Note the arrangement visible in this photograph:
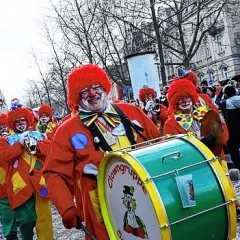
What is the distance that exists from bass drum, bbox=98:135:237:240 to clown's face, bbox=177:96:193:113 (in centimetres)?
211

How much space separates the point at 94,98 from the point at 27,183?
7.34 ft

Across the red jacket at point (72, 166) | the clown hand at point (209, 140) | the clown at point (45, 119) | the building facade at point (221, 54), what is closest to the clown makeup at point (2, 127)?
the clown at point (45, 119)

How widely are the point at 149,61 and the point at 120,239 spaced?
470 inches

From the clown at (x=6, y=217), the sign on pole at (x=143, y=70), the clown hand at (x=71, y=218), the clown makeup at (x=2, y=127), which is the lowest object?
the clown at (x=6, y=217)

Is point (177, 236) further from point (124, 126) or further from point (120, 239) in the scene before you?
point (124, 126)

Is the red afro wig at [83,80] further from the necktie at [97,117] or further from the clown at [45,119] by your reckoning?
the clown at [45,119]

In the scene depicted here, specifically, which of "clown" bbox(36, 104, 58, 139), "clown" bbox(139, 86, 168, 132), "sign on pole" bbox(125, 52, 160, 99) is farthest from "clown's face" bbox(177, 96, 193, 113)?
"sign on pole" bbox(125, 52, 160, 99)

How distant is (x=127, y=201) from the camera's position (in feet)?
9.32

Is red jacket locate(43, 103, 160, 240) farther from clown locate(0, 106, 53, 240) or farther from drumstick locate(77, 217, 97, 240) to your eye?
clown locate(0, 106, 53, 240)

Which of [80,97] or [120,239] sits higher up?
[80,97]

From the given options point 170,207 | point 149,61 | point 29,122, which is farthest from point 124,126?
point 149,61

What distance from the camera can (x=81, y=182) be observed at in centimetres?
337

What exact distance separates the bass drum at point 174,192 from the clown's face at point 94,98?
605 millimetres

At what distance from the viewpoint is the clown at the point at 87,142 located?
3.29m
